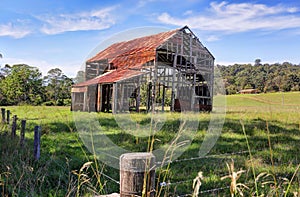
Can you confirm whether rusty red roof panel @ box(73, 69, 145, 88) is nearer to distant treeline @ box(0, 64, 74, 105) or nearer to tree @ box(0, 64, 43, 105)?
distant treeline @ box(0, 64, 74, 105)

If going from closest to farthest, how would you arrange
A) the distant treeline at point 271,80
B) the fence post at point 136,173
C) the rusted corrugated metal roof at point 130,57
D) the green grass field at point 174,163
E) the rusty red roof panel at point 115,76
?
the fence post at point 136,173 < the distant treeline at point 271,80 < the green grass field at point 174,163 < the rusty red roof panel at point 115,76 < the rusted corrugated metal roof at point 130,57

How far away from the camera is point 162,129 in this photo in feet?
32.1

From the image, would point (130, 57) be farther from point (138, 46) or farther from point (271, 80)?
point (271, 80)

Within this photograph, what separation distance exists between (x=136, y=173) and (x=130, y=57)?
16887mm

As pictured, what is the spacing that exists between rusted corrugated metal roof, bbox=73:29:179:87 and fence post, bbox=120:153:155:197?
51.2 ft

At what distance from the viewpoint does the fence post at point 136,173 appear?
186cm

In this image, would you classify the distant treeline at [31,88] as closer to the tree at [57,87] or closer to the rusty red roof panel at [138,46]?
the tree at [57,87]

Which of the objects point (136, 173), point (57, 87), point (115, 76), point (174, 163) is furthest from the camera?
point (57, 87)

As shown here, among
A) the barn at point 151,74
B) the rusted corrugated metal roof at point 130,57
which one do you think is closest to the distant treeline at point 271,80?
the barn at point 151,74

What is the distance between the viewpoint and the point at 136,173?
1880mm

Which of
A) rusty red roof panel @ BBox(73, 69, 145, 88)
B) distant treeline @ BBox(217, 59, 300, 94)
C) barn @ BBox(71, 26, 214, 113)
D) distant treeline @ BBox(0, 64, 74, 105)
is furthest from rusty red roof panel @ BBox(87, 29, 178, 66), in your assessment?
distant treeline @ BBox(0, 64, 74, 105)

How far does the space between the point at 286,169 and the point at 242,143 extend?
2578mm

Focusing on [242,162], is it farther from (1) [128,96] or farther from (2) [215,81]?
(2) [215,81]

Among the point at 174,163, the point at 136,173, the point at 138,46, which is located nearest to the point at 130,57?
the point at 138,46
